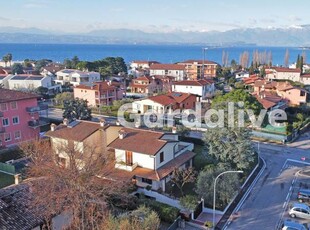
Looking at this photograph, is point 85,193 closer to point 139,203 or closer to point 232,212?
point 139,203

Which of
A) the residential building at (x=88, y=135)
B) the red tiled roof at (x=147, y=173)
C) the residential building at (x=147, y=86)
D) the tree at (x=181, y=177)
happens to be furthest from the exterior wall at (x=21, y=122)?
the residential building at (x=147, y=86)

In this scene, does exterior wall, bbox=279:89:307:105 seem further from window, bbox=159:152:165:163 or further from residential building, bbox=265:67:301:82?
window, bbox=159:152:165:163

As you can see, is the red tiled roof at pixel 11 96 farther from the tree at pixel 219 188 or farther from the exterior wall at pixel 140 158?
the tree at pixel 219 188

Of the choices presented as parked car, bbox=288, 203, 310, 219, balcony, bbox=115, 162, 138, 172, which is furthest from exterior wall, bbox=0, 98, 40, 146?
parked car, bbox=288, 203, 310, 219

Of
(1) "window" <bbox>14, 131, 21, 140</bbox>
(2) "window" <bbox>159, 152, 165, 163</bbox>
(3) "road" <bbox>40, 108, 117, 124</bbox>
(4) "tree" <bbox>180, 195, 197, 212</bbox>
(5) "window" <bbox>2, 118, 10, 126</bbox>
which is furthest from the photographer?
(3) "road" <bbox>40, 108, 117, 124</bbox>

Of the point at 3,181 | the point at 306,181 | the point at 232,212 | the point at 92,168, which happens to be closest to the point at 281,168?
the point at 306,181

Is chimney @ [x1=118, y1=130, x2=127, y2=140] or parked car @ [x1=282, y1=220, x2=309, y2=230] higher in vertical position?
chimney @ [x1=118, y1=130, x2=127, y2=140]

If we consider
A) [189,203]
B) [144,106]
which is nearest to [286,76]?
[144,106]
